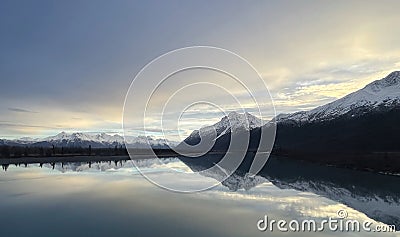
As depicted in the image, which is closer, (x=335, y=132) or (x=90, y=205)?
(x=90, y=205)

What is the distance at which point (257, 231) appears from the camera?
12922 millimetres

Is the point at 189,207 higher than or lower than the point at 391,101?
lower

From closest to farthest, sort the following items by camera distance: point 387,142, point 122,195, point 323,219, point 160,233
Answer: point 160,233
point 323,219
point 122,195
point 387,142

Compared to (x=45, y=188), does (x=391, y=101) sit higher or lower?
higher

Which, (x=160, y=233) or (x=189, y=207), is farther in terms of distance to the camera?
(x=189, y=207)

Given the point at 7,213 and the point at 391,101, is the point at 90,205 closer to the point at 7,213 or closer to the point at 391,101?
the point at 7,213

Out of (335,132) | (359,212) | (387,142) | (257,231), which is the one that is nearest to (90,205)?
(257,231)

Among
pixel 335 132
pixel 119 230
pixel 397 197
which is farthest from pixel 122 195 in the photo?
pixel 335 132

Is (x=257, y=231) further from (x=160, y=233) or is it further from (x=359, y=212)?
(x=359, y=212)

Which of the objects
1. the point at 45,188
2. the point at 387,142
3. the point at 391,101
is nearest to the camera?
the point at 45,188

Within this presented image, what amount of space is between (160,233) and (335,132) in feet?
587

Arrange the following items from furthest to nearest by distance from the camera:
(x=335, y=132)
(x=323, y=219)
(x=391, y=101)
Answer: (x=391, y=101) → (x=335, y=132) → (x=323, y=219)

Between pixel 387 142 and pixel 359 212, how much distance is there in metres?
124

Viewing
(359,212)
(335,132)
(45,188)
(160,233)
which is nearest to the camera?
(160,233)
